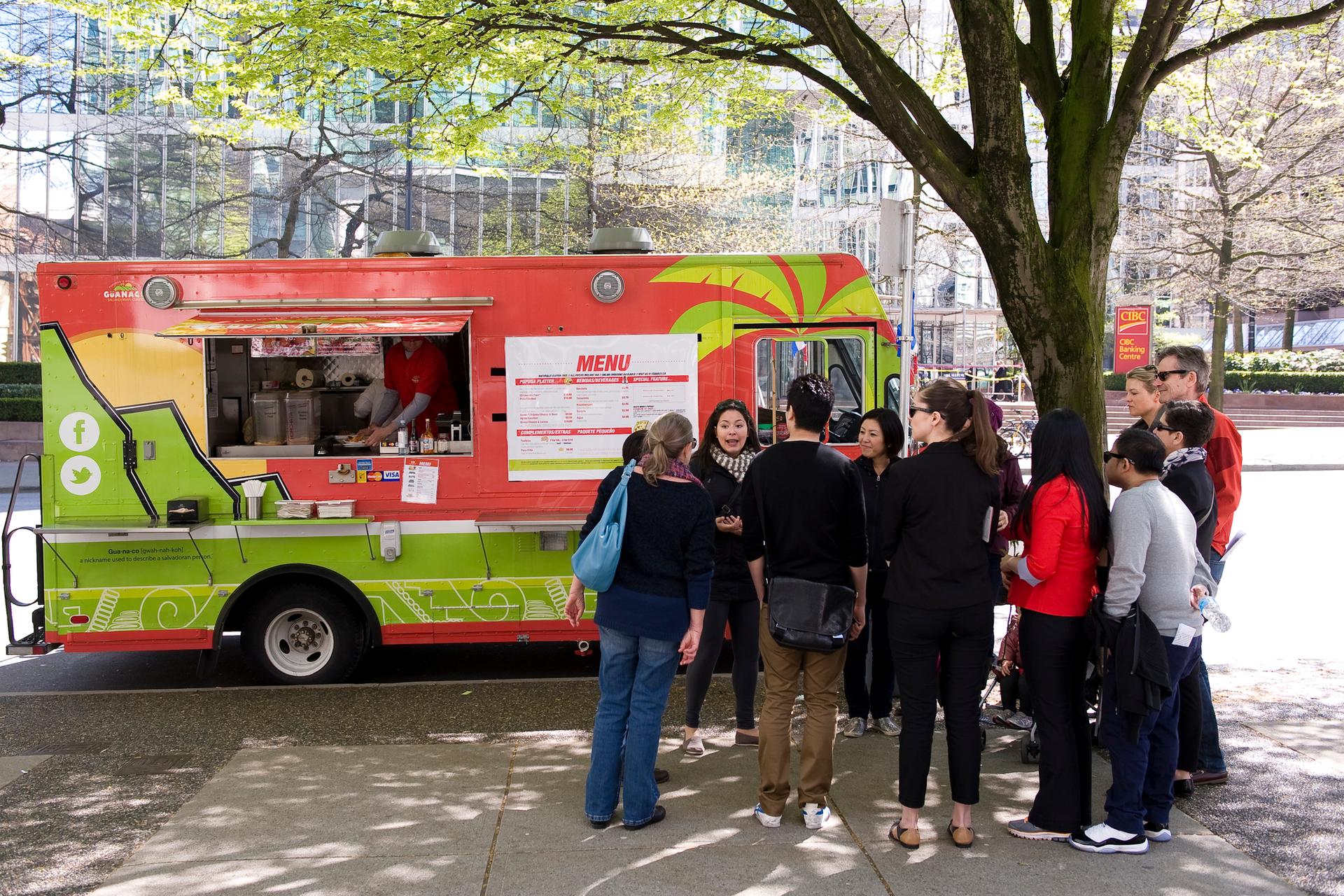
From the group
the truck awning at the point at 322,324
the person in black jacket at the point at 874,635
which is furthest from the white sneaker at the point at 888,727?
the truck awning at the point at 322,324

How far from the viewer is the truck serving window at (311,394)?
695cm

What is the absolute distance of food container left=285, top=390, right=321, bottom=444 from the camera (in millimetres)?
7254

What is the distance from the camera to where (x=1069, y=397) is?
5.88 m

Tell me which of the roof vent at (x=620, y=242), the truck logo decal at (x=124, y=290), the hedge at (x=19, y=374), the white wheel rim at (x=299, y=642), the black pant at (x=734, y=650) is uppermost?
the roof vent at (x=620, y=242)

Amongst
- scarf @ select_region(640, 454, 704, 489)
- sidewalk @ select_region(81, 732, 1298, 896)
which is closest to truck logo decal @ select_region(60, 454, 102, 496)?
sidewalk @ select_region(81, 732, 1298, 896)

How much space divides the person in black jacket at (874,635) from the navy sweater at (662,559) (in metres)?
1.48

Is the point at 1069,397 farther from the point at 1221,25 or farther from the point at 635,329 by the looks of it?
the point at 1221,25

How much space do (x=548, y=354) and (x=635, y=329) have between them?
1.93 feet

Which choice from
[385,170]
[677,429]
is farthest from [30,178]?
[677,429]

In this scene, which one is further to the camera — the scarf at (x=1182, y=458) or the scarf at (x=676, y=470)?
the scarf at (x=1182, y=458)

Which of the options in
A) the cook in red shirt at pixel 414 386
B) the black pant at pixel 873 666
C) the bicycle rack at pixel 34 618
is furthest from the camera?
the cook in red shirt at pixel 414 386

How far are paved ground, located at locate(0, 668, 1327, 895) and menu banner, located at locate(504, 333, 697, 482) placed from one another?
5.24 ft

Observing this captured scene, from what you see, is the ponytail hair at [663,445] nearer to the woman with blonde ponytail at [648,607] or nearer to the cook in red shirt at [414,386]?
the woman with blonde ponytail at [648,607]

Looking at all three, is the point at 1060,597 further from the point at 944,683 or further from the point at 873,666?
the point at 873,666
